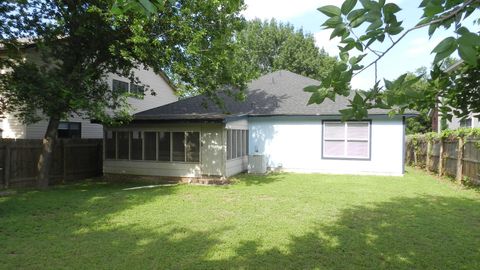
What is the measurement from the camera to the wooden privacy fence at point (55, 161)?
448 inches

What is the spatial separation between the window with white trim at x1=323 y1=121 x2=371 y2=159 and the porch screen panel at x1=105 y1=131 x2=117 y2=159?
9.23 m

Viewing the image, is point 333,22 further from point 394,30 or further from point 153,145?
point 153,145

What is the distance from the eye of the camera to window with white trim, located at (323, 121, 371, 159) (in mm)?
15477

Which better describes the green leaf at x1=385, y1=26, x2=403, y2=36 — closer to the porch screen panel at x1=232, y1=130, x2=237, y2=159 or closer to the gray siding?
the gray siding

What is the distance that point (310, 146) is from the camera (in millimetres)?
16266

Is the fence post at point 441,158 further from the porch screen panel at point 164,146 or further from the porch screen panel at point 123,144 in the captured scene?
the porch screen panel at point 123,144

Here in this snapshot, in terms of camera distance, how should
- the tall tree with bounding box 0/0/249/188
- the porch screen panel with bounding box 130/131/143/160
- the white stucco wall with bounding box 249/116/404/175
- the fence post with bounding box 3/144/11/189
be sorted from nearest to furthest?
the tall tree with bounding box 0/0/249/188 → the fence post with bounding box 3/144/11/189 → the porch screen panel with bounding box 130/131/143/160 → the white stucco wall with bounding box 249/116/404/175

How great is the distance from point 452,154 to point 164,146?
37.0 feet

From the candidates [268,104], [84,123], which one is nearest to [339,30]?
[268,104]

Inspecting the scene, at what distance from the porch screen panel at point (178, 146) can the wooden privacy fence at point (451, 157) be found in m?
10.1

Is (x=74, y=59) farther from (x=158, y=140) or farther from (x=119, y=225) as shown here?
(x=119, y=225)

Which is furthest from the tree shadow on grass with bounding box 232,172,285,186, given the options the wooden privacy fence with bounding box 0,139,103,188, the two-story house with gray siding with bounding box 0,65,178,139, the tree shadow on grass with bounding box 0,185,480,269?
the wooden privacy fence with bounding box 0,139,103,188

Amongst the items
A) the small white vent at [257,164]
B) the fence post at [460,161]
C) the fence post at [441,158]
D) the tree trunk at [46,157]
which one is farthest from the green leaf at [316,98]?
the fence post at [441,158]

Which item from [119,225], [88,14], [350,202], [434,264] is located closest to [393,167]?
[350,202]
